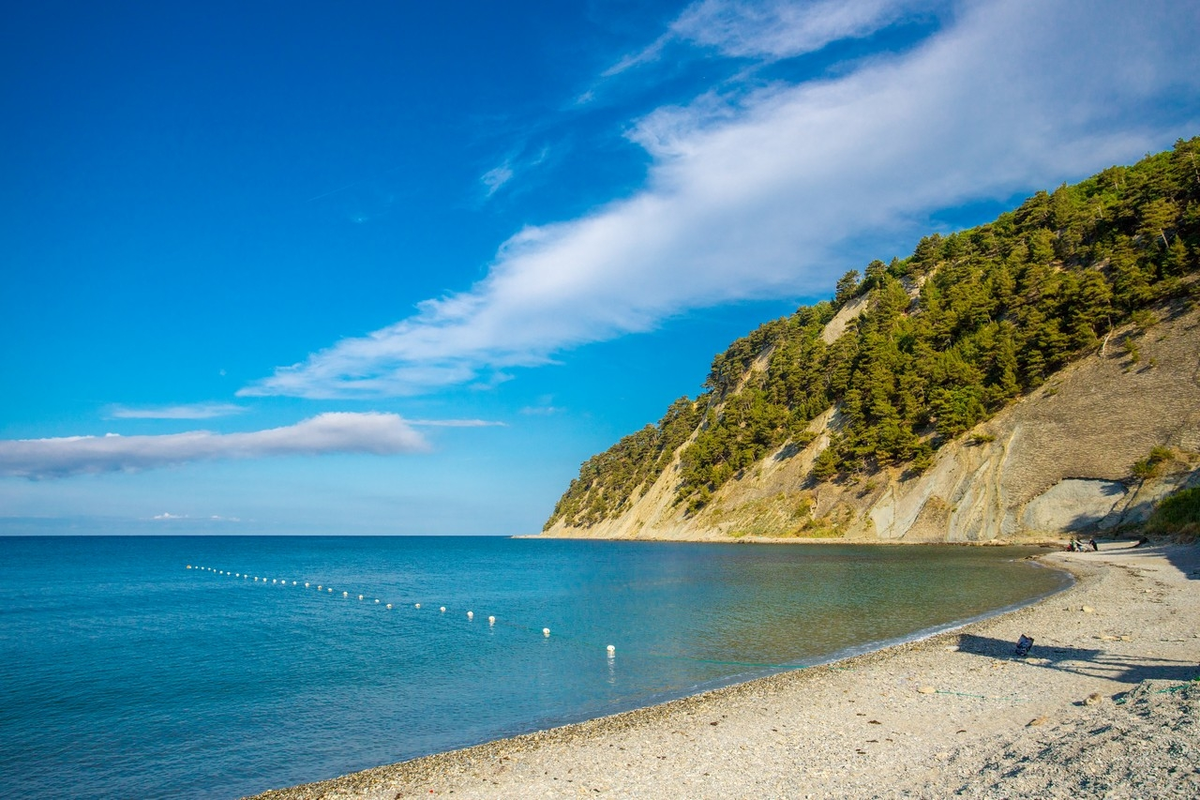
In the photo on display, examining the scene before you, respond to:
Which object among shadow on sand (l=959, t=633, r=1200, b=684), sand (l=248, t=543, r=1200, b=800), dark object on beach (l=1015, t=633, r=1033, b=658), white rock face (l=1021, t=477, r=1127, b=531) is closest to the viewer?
sand (l=248, t=543, r=1200, b=800)

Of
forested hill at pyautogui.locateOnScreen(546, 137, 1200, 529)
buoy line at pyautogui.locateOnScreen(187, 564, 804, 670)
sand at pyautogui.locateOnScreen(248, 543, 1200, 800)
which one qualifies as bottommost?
buoy line at pyautogui.locateOnScreen(187, 564, 804, 670)

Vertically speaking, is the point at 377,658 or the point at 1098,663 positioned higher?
the point at 1098,663

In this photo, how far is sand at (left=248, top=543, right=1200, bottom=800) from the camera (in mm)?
9945

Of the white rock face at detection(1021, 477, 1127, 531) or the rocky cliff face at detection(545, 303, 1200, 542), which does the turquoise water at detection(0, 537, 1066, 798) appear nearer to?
the white rock face at detection(1021, 477, 1127, 531)

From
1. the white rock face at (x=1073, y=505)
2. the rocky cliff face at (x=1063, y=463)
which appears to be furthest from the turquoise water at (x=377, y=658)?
the rocky cliff face at (x=1063, y=463)

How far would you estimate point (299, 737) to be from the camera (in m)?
17.5

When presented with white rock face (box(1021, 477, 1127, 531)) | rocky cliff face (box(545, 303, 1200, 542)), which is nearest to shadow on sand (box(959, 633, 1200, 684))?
rocky cliff face (box(545, 303, 1200, 542))

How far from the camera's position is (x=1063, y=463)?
63.5m

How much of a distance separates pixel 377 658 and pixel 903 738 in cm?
2120

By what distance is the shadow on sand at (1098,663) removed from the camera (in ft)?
50.9

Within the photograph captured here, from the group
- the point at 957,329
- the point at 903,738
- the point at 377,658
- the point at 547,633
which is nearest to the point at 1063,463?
the point at 957,329

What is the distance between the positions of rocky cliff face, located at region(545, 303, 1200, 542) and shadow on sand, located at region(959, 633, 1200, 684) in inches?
1849

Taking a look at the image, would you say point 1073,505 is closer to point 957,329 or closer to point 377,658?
point 957,329

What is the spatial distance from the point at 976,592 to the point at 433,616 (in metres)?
30.8
